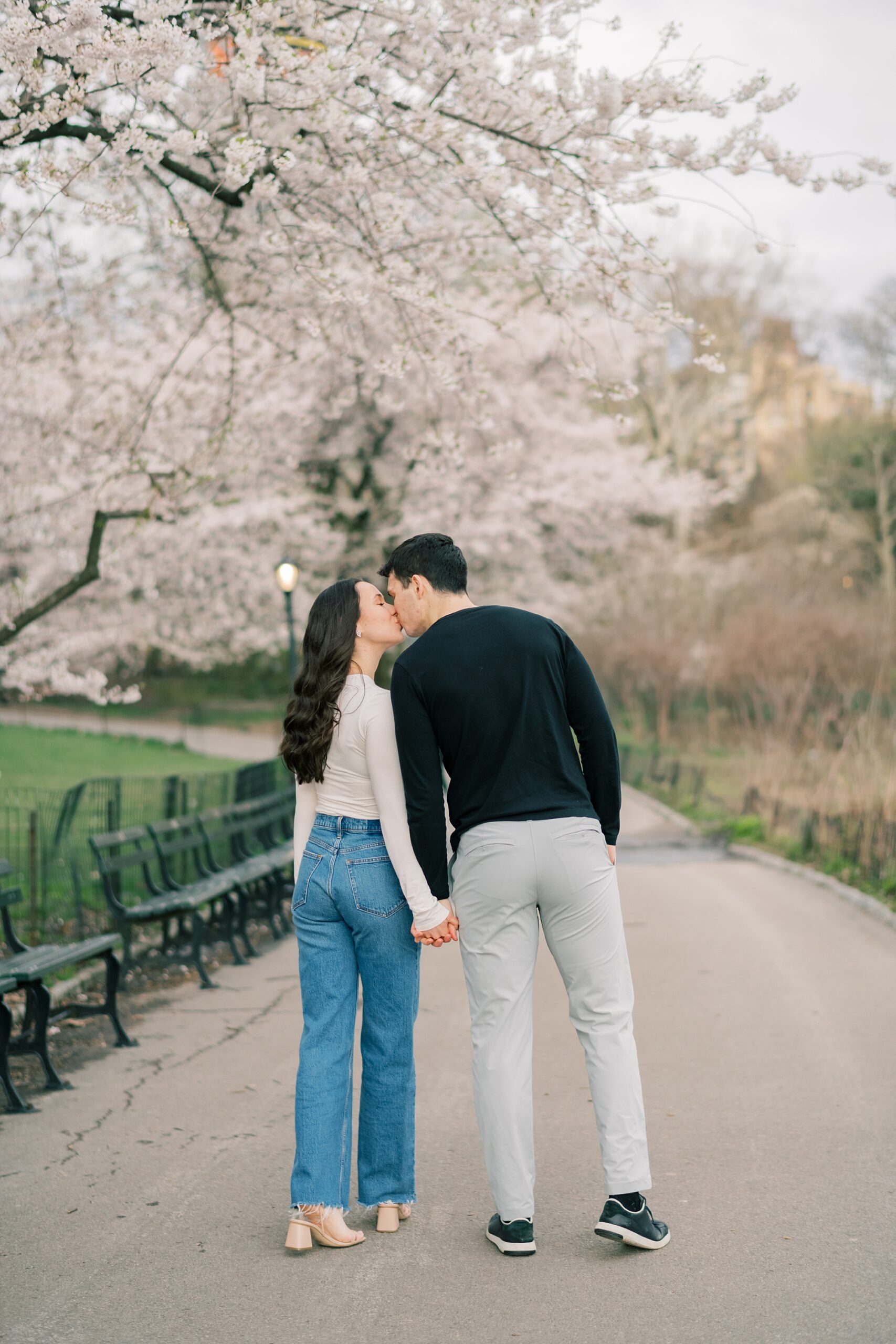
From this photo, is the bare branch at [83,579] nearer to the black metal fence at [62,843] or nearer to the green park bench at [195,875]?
the black metal fence at [62,843]

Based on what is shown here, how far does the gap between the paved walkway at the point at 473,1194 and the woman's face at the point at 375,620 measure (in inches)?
71.5

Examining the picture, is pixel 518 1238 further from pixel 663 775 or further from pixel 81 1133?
pixel 663 775

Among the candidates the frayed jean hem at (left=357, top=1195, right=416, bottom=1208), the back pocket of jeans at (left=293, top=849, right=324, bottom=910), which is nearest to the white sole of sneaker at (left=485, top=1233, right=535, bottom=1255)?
the frayed jean hem at (left=357, top=1195, right=416, bottom=1208)

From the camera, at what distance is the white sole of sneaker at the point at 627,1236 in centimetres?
352

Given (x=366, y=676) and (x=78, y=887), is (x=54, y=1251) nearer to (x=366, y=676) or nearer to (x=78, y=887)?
(x=366, y=676)

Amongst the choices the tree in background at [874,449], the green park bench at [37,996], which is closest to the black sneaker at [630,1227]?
the green park bench at [37,996]

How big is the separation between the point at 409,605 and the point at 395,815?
642 millimetres

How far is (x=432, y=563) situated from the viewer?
12.3 feet

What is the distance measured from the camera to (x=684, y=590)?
27047 mm

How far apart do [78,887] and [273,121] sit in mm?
5258

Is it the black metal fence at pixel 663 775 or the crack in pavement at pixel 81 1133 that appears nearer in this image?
the crack in pavement at pixel 81 1133

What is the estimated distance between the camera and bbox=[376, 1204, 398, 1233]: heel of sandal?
12.3 ft

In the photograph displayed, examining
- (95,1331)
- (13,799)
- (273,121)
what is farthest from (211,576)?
(95,1331)

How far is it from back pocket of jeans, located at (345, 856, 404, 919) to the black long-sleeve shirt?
0.11 meters
